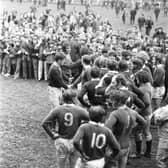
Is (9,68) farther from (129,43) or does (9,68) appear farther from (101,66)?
(101,66)

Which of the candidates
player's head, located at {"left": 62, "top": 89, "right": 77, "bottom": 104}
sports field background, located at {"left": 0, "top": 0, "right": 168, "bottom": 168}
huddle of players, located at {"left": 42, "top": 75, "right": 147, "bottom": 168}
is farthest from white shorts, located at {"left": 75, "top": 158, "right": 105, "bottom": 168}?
sports field background, located at {"left": 0, "top": 0, "right": 168, "bottom": 168}

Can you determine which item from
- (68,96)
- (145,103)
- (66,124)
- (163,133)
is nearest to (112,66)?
(145,103)

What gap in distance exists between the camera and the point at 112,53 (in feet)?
Answer: 35.1

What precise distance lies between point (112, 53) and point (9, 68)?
334 inches

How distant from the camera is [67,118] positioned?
645 centimetres

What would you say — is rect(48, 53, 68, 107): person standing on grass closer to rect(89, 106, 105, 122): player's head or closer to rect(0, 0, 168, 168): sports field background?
rect(0, 0, 168, 168): sports field background

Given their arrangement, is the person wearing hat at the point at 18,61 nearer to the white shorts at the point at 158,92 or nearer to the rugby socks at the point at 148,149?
the white shorts at the point at 158,92

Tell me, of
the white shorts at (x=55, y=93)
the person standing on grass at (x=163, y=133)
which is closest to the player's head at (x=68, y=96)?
the person standing on grass at (x=163, y=133)

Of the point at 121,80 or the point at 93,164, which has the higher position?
the point at 121,80

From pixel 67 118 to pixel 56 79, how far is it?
310 centimetres


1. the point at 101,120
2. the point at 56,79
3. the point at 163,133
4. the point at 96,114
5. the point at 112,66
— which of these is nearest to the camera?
the point at 96,114

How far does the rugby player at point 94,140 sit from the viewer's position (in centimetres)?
560

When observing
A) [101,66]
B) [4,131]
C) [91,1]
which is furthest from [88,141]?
[91,1]

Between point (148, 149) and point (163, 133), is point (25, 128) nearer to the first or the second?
point (148, 149)
